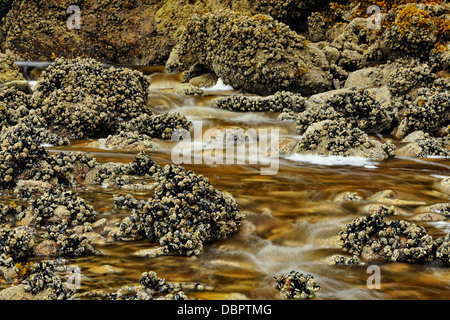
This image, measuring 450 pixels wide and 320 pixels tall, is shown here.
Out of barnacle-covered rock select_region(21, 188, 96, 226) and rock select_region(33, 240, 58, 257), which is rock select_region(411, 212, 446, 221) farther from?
rock select_region(33, 240, 58, 257)

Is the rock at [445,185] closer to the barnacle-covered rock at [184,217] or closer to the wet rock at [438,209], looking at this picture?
the wet rock at [438,209]

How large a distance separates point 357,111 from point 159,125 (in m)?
4.19

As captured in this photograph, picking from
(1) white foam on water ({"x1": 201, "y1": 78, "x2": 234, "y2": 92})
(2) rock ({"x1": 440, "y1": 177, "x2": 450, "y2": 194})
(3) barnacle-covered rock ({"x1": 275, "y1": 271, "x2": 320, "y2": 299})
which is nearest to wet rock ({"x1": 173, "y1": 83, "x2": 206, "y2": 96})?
(1) white foam on water ({"x1": 201, "y1": 78, "x2": 234, "y2": 92})

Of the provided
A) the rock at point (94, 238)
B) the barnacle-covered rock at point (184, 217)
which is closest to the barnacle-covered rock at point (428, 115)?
the barnacle-covered rock at point (184, 217)

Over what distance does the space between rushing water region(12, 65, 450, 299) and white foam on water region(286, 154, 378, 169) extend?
0.7 inches

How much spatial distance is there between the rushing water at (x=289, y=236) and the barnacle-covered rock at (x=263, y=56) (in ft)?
17.3

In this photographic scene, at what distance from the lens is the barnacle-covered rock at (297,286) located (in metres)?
3.19

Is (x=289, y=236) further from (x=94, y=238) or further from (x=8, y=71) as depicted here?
(x=8, y=71)

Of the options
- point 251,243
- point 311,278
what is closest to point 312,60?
point 251,243

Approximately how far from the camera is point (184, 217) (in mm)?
4199

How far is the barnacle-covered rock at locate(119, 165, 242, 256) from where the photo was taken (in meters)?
3.97

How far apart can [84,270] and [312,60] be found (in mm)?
10689

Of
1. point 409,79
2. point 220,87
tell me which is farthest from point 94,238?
point 220,87
